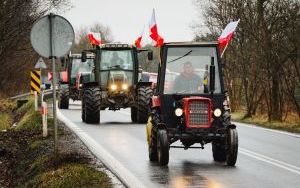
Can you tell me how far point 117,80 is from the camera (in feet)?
92.1

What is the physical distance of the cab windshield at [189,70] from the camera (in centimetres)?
1446

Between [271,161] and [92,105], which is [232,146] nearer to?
[271,161]

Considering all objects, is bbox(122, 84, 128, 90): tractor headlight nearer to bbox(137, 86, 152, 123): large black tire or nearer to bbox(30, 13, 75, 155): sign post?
bbox(137, 86, 152, 123): large black tire

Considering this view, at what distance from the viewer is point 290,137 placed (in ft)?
68.0

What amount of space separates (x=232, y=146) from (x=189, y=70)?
1.71m

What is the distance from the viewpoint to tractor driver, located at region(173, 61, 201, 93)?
14453mm

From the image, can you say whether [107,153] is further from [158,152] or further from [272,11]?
[272,11]

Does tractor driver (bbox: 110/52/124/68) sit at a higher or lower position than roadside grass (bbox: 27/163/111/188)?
higher

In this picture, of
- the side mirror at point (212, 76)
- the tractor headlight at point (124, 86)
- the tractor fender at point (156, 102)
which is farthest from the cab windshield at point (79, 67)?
the side mirror at point (212, 76)

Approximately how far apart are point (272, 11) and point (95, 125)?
297 inches

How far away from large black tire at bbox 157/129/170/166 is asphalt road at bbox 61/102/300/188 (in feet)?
0.52

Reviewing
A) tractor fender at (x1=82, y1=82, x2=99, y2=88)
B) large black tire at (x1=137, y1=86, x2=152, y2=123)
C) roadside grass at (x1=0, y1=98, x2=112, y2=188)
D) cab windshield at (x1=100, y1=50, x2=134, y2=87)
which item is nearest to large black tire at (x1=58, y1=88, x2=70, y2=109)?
cab windshield at (x1=100, y1=50, x2=134, y2=87)

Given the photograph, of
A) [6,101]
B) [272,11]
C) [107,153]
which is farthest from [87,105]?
[6,101]

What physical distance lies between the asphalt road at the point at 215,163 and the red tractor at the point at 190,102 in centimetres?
44
